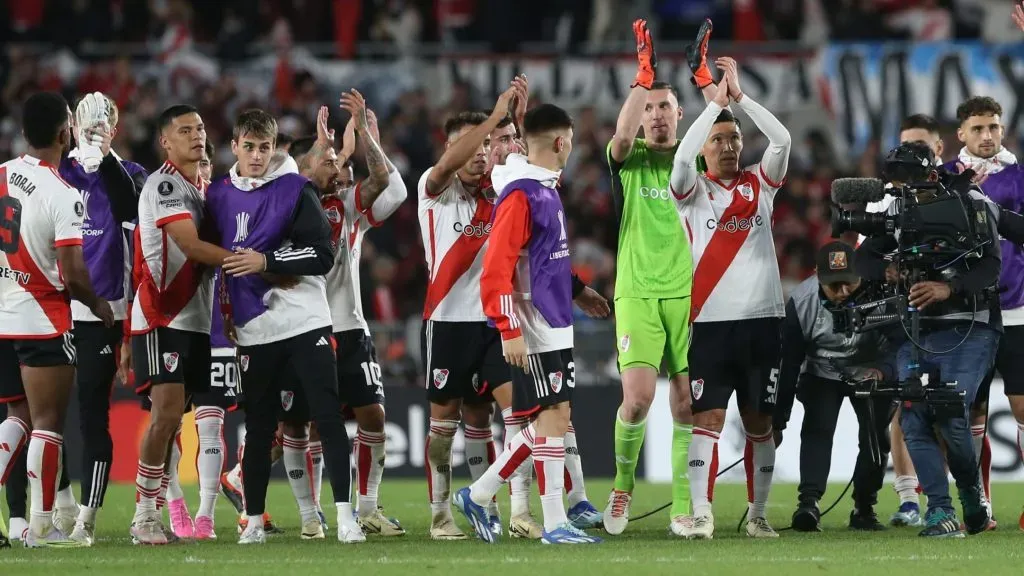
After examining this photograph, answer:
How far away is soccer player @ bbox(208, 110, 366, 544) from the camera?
8.48 meters

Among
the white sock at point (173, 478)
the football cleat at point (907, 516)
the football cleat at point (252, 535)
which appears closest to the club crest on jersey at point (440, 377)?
the football cleat at point (252, 535)

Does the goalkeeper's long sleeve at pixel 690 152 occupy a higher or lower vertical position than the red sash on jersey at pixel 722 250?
higher

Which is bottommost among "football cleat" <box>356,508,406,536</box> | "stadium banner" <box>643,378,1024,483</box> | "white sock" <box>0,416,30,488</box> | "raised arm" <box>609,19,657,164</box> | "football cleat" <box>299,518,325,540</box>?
"stadium banner" <box>643,378,1024,483</box>

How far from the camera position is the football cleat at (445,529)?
29.7ft

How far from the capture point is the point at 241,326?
8.59 meters

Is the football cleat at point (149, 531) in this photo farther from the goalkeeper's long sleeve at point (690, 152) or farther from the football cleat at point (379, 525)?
the goalkeeper's long sleeve at point (690, 152)

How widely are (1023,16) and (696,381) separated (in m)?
3.23

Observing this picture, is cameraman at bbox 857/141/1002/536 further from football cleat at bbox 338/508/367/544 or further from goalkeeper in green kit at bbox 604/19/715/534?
football cleat at bbox 338/508/367/544

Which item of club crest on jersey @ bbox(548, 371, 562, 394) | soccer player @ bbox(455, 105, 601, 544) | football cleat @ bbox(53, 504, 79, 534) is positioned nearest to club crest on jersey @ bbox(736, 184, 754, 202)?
soccer player @ bbox(455, 105, 601, 544)

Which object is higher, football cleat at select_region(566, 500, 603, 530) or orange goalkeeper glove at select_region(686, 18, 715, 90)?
orange goalkeeper glove at select_region(686, 18, 715, 90)

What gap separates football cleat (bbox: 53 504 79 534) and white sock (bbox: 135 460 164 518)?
1.16 m

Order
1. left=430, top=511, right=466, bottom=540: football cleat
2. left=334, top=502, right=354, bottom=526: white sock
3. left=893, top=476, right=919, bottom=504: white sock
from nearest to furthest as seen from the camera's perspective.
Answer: left=334, top=502, right=354, bottom=526: white sock → left=430, top=511, right=466, bottom=540: football cleat → left=893, top=476, right=919, bottom=504: white sock

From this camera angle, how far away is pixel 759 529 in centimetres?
927

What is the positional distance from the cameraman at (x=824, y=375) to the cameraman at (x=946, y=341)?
2.39 feet
